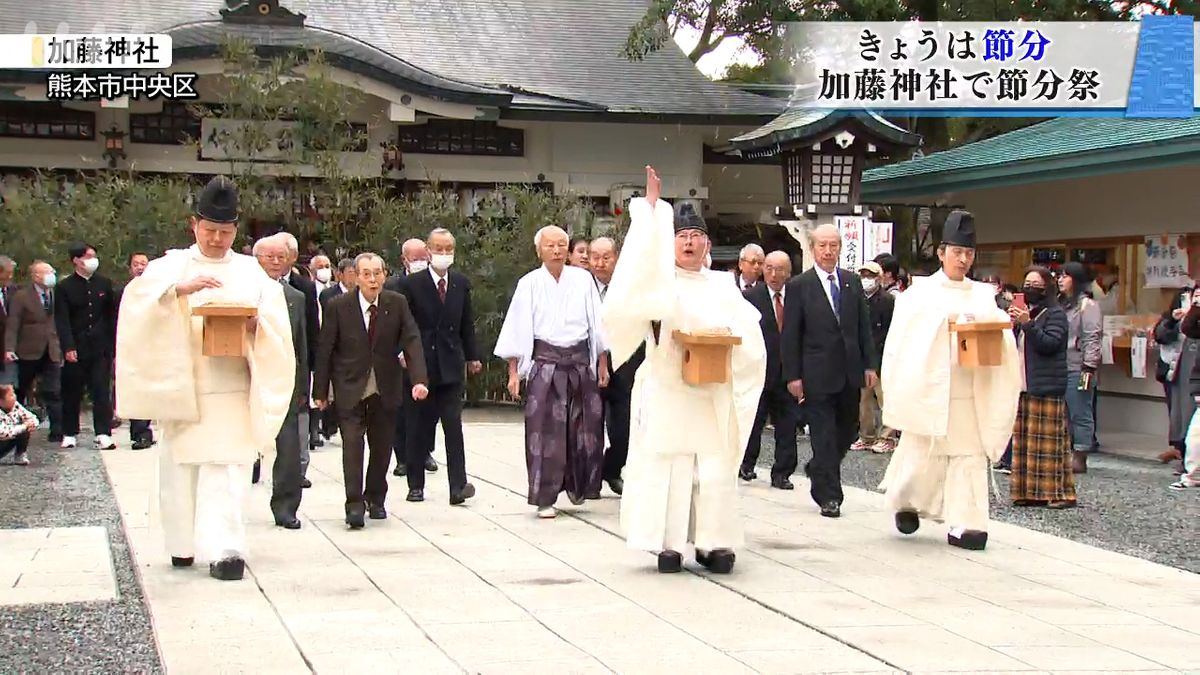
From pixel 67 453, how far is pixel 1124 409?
10.8 meters

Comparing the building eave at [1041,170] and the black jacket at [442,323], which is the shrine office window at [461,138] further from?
the black jacket at [442,323]

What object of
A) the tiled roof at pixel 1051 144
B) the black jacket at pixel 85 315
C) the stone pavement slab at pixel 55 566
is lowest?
the stone pavement slab at pixel 55 566

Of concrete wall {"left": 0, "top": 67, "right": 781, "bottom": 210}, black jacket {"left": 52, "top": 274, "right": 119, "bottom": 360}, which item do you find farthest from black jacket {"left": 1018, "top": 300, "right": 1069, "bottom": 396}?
concrete wall {"left": 0, "top": 67, "right": 781, "bottom": 210}

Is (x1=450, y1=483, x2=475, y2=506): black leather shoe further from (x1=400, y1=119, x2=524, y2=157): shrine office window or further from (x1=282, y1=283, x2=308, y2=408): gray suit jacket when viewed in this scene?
(x1=400, y1=119, x2=524, y2=157): shrine office window

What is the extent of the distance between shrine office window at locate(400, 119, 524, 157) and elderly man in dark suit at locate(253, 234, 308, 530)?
38.1ft

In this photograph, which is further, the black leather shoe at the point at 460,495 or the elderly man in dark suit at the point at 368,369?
the black leather shoe at the point at 460,495

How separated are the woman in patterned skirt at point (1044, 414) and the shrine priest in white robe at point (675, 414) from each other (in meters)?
3.87

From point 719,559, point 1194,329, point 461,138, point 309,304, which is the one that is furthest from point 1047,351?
point 461,138

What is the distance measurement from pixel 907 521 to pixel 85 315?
8.41m

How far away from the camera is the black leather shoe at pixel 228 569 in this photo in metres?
7.27

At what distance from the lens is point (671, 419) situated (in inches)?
295

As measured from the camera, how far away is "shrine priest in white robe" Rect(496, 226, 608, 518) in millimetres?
9750

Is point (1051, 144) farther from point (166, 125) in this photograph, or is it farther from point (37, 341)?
point (166, 125)
